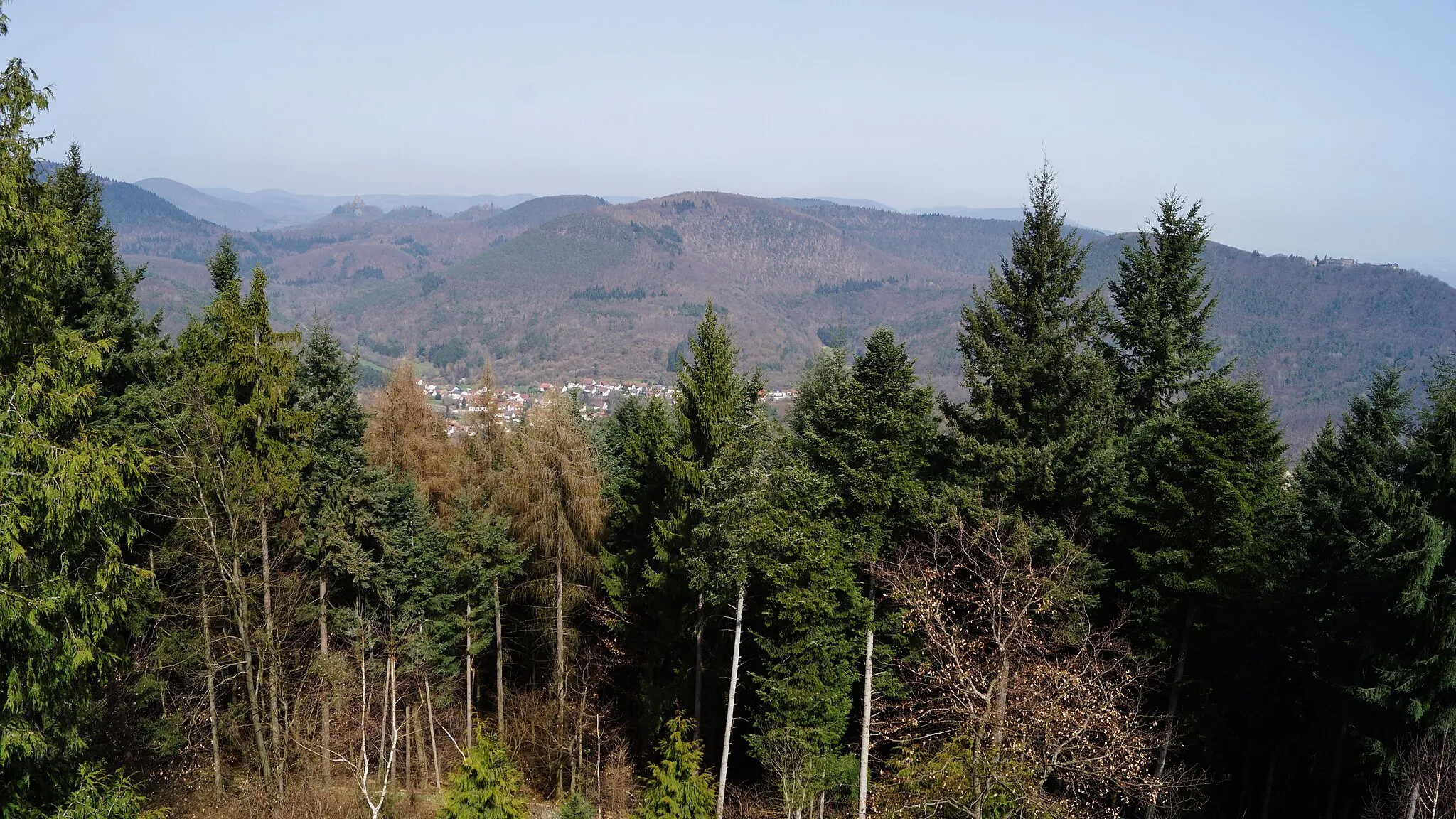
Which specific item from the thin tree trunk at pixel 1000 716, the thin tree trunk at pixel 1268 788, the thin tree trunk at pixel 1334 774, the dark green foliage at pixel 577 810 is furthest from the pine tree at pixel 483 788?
the thin tree trunk at pixel 1334 774

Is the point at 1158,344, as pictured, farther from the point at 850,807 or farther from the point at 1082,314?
the point at 850,807

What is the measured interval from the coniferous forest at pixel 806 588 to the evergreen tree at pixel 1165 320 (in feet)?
0.76

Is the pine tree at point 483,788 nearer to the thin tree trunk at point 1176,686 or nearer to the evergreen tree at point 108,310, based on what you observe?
the evergreen tree at point 108,310

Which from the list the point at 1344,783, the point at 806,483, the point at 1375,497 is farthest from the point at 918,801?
the point at 1344,783

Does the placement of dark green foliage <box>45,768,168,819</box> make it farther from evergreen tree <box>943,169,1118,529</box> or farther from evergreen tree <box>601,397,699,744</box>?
evergreen tree <box>943,169,1118,529</box>

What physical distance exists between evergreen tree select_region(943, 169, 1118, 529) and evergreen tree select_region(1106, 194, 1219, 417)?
22.6ft

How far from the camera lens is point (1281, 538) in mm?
20078

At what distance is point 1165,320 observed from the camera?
25000 millimetres

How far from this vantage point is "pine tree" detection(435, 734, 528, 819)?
14133 millimetres

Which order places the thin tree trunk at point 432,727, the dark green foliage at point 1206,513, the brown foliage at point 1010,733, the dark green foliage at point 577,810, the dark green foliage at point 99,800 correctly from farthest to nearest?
1. the thin tree trunk at point 432,727
2. the dark green foliage at point 1206,513
3. the dark green foliage at point 577,810
4. the brown foliage at point 1010,733
5. the dark green foliage at point 99,800

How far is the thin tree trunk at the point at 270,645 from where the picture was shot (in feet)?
51.7

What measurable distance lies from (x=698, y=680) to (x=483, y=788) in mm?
6718

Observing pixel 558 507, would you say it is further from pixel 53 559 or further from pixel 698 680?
pixel 53 559

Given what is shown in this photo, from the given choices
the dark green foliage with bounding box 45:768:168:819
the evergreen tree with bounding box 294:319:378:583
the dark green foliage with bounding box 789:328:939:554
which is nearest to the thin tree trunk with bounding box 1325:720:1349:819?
the dark green foliage with bounding box 789:328:939:554
